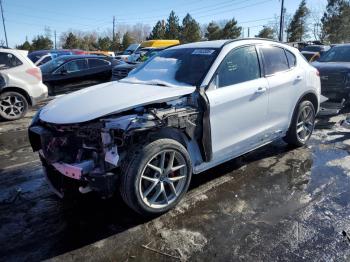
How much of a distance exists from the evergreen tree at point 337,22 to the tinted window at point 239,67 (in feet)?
180

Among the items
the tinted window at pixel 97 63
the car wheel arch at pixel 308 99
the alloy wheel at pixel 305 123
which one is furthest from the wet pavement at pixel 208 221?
the tinted window at pixel 97 63

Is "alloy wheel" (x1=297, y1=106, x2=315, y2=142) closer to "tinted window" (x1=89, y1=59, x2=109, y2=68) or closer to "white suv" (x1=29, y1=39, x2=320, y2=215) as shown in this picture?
"white suv" (x1=29, y1=39, x2=320, y2=215)

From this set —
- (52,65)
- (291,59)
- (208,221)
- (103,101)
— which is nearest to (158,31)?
(52,65)

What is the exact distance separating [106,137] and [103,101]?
2.09 feet

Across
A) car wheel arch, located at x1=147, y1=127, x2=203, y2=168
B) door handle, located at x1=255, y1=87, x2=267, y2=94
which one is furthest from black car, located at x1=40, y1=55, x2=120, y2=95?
car wheel arch, located at x1=147, y1=127, x2=203, y2=168

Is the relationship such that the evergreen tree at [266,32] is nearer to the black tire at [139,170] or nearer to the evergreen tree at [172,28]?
the evergreen tree at [172,28]

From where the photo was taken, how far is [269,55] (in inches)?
198

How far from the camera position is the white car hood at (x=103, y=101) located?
3471 millimetres

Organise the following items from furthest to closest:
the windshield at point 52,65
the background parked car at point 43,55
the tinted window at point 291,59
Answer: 1. the background parked car at point 43,55
2. the windshield at point 52,65
3. the tinted window at point 291,59

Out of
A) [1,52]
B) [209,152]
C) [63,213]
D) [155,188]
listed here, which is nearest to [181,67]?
[209,152]

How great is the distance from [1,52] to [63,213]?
6122 millimetres

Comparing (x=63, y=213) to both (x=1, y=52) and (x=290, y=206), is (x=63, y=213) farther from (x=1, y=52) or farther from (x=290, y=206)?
(x=1, y=52)

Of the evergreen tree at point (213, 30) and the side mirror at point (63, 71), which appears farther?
the evergreen tree at point (213, 30)

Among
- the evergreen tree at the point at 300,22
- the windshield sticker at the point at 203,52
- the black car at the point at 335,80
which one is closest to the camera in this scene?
the windshield sticker at the point at 203,52
